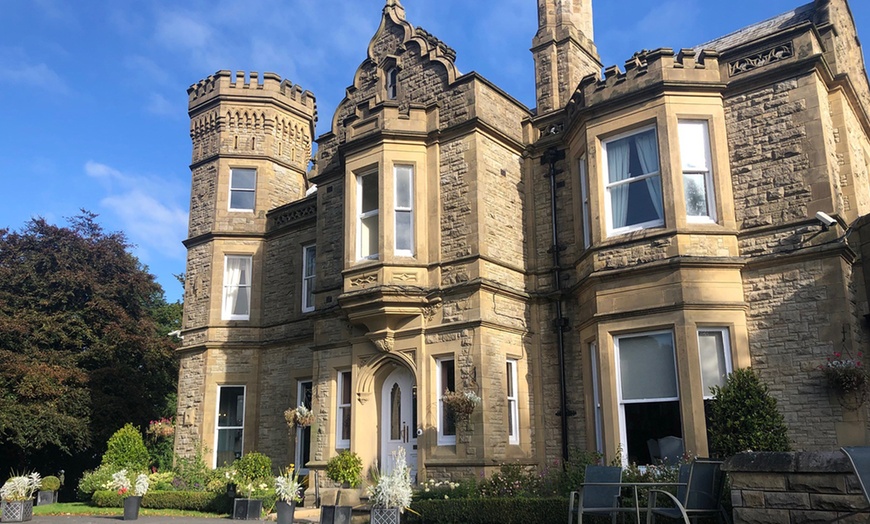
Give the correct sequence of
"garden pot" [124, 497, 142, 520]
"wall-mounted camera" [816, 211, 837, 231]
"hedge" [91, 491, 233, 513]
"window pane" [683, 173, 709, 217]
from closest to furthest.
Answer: "wall-mounted camera" [816, 211, 837, 231], "window pane" [683, 173, 709, 217], "garden pot" [124, 497, 142, 520], "hedge" [91, 491, 233, 513]

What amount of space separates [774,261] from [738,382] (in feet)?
7.83

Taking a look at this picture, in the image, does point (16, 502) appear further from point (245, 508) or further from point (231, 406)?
point (231, 406)

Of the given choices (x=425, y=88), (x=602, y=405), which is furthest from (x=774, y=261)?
(x=425, y=88)

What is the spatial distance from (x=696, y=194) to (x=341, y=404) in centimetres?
894

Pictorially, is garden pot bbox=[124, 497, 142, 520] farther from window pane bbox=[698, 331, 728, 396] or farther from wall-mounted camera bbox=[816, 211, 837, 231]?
wall-mounted camera bbox=[816, 211, 837, 231]

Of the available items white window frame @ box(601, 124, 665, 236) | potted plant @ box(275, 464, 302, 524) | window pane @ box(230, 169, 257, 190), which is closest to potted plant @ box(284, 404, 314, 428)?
potted plant @ box(275, 464, 302, 524)

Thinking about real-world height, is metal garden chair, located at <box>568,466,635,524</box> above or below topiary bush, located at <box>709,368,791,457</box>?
below

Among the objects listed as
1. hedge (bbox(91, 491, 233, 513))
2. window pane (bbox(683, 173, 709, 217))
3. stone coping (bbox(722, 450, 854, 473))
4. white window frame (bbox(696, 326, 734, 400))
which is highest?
window pane (bbox(683, 173, 709, 217))

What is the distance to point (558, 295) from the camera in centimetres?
1540

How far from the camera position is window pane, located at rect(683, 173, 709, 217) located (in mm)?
13523

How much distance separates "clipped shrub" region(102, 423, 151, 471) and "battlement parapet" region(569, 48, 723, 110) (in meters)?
16.5

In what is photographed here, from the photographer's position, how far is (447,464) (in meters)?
14.2

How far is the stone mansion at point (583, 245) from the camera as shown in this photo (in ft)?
41.4

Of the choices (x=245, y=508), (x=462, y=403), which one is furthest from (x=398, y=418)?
(x=245, y=508)
